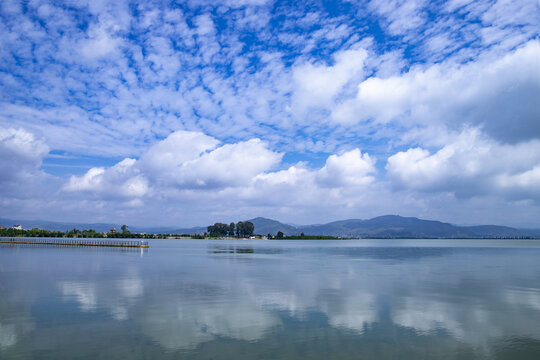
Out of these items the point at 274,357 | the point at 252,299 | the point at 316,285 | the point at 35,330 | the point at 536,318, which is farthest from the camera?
the point at 316,285

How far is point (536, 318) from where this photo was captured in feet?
86.1

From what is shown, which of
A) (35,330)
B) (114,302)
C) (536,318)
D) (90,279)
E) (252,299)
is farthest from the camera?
(90,279)

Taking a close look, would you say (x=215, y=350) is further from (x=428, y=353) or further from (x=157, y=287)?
(x=157, y=287)

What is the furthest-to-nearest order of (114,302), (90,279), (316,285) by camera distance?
(90,279) → (316,285) → (114,302)

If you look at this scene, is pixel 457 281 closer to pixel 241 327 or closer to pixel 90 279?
pixel 241 327

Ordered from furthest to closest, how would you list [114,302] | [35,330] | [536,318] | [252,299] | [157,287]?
1. [157,287]
2. [252,299]
3. [114,302]
4. [536,318]
5. [35,330]

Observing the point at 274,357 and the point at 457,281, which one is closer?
the point at 274,357

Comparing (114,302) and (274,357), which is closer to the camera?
(274,357)

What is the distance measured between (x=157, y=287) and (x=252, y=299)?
40.4ft

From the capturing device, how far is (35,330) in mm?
21609

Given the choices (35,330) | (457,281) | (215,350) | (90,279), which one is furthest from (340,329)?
(90,279)

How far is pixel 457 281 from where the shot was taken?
46.2 meters

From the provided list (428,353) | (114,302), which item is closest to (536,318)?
(428,353)

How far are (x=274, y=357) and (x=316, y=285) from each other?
24629 mm
